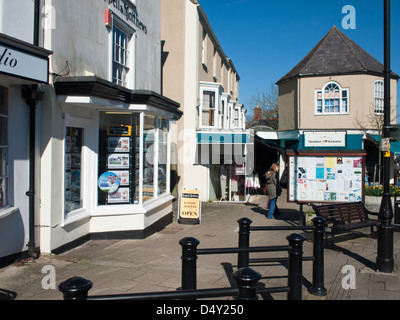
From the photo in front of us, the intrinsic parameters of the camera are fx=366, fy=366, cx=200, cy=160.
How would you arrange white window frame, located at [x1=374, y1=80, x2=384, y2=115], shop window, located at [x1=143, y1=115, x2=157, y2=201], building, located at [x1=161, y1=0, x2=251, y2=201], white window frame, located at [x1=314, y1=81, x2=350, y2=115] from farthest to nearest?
white window frame, located at [x1=314, y1=81, x2=350, y2=115] < white window frame, located at [x1=374, y1=80, x2=384, y2=115] < building, located at [x1=161, y1=0, x2=251, y2=201] < shop window, located at [x1=143, y1=115, x2=157, y2=201]

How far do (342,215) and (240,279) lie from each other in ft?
20.8

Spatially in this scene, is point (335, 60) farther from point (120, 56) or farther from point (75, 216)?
point (75, 216)

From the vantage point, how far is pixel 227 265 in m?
6.59

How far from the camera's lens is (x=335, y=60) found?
2058cm

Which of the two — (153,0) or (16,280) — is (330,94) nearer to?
(153,0)

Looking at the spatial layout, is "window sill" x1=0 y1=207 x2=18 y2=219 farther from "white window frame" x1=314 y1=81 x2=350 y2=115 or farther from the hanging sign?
"white window frame" x1=314 y1=81 x2=350 y2=115

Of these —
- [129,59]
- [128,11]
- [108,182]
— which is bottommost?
[108,182]

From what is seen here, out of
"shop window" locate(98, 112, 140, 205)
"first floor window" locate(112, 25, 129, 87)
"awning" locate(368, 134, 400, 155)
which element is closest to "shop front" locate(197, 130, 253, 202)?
"first floor window" locate(112, 25, 129, 87)

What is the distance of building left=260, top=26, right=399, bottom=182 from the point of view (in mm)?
19531

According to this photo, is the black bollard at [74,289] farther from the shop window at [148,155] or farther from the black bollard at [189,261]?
the shop window at [148,155]

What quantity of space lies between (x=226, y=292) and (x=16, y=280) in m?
3.99

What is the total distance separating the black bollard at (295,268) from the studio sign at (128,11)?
740 centimetres

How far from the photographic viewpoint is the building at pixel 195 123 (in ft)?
49.9

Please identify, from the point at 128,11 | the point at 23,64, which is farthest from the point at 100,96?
the point at 128,11
